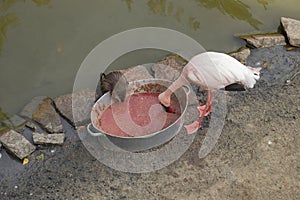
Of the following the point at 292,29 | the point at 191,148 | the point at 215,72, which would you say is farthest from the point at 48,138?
the point at 292,29

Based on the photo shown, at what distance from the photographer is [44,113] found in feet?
12.7

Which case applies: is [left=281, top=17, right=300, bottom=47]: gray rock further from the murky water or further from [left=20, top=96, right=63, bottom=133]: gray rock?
[left=20, top=96, right=63, bottom=133]: gray rock

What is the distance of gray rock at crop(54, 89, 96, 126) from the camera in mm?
3787

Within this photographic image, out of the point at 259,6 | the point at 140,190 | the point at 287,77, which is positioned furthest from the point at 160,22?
the point at 140,190

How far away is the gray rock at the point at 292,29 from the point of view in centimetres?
438

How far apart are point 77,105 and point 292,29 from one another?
240 cm

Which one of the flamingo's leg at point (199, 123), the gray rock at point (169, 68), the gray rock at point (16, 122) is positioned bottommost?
the flamingo's leg at point (199, 123)

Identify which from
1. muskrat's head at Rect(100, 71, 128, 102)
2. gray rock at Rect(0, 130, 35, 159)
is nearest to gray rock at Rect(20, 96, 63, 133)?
gray rock at Rect(0, 130, 35, 159)

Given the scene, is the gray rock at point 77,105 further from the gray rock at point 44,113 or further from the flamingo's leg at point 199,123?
the flamingo's leg at point 199,123

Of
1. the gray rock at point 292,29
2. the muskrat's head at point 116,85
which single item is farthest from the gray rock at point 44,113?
the gray rock at point 292,29

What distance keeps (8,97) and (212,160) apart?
6.74 ft

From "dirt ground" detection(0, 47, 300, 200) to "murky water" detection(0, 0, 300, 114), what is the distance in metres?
0.91

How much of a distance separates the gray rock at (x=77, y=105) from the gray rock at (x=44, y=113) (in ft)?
0.25

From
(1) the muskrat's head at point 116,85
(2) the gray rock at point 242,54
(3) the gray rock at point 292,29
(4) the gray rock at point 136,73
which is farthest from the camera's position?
(3) the gray rock at point 292,29
